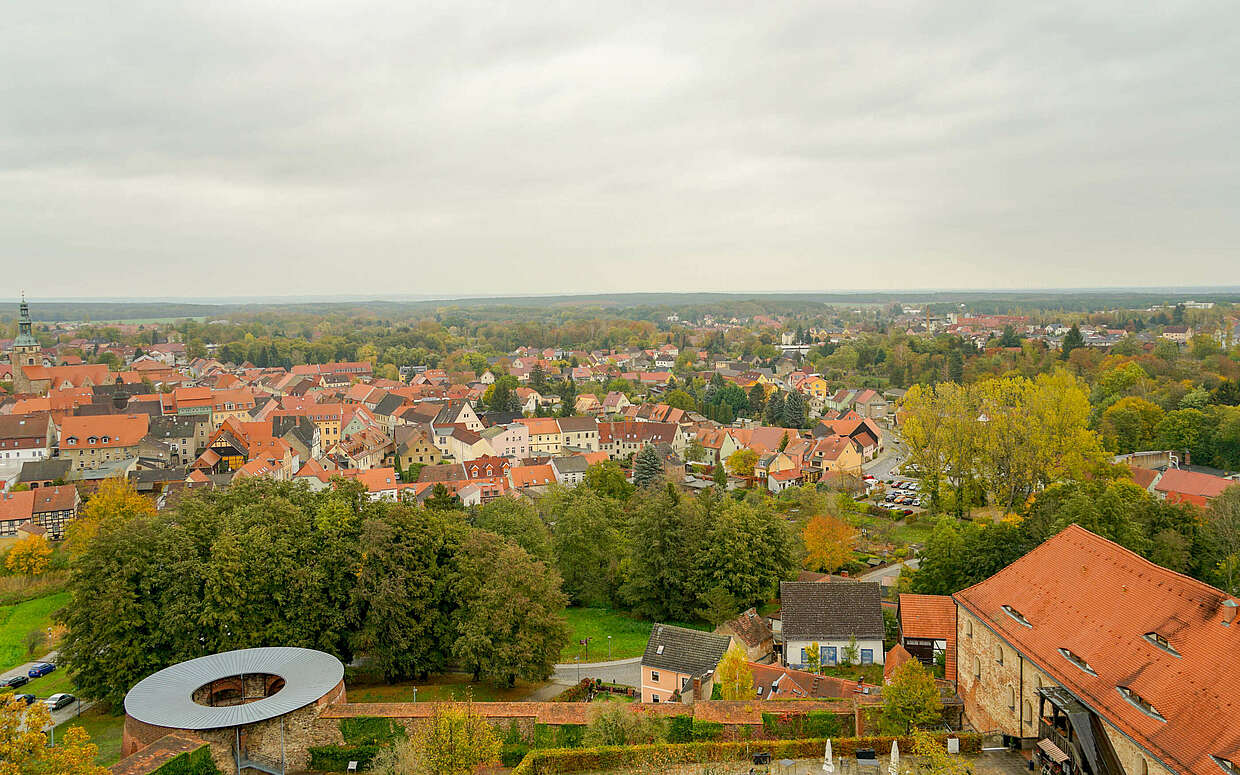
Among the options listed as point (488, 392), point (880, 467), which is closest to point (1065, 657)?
point (880, 467)

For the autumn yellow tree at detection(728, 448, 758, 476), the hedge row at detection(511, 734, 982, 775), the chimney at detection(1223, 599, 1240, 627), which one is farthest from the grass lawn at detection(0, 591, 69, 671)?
the autumn yellow tree at detection(728, 448, 758, 476)

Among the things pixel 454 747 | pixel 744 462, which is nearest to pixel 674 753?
pixel 454 747

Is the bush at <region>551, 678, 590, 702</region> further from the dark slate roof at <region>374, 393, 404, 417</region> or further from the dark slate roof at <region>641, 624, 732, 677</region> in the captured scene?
the dark slate roof at <region>374, 393, 404, 417</region>

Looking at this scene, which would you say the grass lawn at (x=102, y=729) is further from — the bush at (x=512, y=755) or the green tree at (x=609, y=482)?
the green tree at (x=609, y=482)

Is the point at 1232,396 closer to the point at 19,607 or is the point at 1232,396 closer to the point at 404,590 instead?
the point at 404,590

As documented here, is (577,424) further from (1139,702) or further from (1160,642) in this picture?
(1139,702)

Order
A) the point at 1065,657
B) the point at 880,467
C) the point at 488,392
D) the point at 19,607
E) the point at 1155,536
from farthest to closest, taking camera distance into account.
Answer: the point at 488,392 < the point at 880,467 < the point at 19,607 < the point at 1155,536 < the point at 1065,657

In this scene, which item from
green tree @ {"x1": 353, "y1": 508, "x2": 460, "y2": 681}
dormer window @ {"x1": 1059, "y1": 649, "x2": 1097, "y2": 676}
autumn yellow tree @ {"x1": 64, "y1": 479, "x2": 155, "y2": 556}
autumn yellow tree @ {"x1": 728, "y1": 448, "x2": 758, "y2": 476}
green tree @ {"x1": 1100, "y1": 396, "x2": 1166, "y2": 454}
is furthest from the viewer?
autumn yellow tree @ {"x1": 728, "y1": 448, "x2": 758, "y2": 476}
